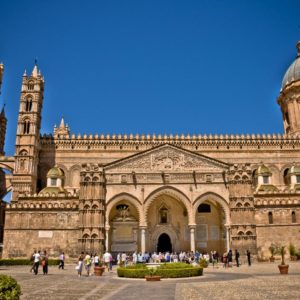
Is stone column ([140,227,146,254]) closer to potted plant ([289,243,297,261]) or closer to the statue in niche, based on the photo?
the statue in niche

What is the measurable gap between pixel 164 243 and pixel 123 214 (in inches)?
222

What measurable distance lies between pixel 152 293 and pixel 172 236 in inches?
1080

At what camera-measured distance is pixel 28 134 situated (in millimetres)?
47906

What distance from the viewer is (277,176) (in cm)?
5100

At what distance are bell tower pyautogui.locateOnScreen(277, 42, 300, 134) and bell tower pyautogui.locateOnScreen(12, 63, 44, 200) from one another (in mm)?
37174

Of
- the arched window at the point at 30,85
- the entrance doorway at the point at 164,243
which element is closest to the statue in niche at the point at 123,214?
the entrance doorway at the point at 164,243

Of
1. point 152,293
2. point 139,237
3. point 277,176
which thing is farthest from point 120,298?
point 277,176

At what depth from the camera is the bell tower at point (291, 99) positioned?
192 feet

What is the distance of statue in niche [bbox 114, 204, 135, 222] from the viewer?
1614 inches

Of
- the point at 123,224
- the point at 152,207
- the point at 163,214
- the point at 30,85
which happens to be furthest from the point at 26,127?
the point at 163,214

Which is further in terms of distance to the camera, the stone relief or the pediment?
the stone relief

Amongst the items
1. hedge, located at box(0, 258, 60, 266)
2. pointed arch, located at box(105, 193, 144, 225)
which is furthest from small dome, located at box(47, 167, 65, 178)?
hedge, located at box(0, 258, 60, 266)

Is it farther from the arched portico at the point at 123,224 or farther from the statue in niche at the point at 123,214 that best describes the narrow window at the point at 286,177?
the statue in niche at the point at 123,214

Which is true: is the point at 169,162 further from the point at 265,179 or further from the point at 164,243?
the point at 265,179
